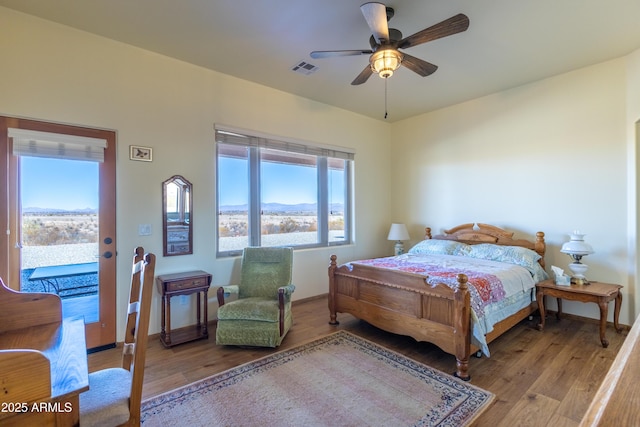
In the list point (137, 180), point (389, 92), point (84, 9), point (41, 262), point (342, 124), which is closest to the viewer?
point (84, 9)

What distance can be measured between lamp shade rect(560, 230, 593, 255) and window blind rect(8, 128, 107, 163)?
513 centimetres

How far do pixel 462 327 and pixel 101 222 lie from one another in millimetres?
3518

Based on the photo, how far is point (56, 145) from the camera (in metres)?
2.80

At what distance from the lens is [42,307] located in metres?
1.39

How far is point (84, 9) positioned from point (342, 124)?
3.49 m

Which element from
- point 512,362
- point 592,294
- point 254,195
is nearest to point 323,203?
point 254,195

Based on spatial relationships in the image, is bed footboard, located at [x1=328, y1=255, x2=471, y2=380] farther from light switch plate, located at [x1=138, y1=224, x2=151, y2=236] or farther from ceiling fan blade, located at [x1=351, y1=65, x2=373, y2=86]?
light switch plate, located at [x1=138, y1=224, x2=151, y2=236]

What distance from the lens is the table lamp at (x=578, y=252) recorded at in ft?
11.1

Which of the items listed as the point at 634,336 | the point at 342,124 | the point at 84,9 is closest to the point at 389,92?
the point at 342,124

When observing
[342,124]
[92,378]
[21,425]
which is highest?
[342,124]

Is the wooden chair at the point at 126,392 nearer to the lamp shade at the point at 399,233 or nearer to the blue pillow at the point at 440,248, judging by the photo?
the blue pillow at the point at 440,248

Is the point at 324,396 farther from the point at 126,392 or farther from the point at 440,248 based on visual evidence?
the point at 440,248

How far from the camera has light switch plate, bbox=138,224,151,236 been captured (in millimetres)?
3229

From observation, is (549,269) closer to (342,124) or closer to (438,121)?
(438,121)
